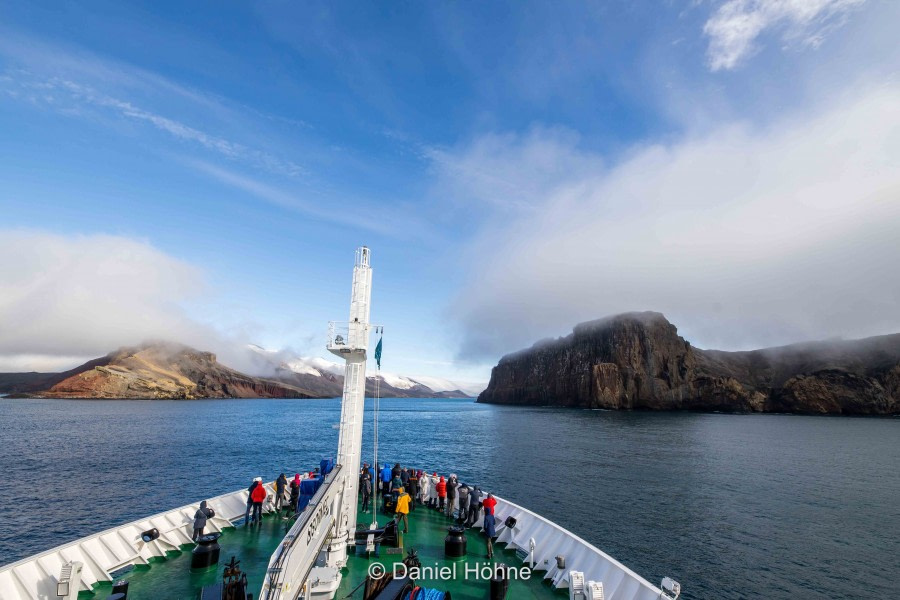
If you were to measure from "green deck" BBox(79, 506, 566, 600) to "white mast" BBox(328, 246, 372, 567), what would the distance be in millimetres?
1355

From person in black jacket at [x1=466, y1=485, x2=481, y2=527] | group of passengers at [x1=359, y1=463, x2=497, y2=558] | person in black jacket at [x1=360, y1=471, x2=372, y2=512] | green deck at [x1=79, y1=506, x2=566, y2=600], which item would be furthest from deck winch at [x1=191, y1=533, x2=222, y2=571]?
person in black jacket at [x1=466, y1=485, x2=481, y2=527]

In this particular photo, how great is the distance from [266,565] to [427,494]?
9004 millimetres

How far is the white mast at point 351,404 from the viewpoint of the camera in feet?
45.1

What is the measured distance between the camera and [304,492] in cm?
1780

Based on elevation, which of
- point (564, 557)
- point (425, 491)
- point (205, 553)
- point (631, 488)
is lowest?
point (631, 488)

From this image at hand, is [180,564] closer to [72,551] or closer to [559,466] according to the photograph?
[72,551]

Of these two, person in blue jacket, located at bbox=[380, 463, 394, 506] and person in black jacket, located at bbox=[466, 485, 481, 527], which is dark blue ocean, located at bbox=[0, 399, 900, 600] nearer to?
person in black jacket, located at bbox=[466, 485, 481, 527]

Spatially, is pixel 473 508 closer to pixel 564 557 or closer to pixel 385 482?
pixel 385 482

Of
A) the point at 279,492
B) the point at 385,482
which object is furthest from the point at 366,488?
the point at 279,492

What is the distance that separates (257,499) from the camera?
59.8 ft

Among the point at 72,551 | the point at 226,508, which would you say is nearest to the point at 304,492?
the point at 226,508

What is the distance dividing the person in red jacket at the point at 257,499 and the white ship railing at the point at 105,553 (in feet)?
3.07

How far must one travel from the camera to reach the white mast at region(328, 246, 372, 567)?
13742mm

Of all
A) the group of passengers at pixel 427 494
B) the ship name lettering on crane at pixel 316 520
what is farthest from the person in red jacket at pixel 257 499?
the ship name lettering on crane at pixel 316 520
